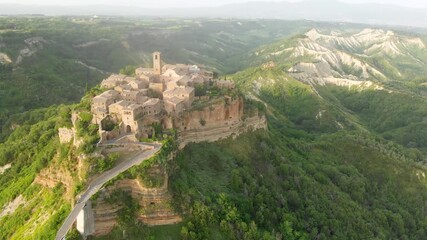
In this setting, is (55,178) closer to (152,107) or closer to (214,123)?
(152,107)

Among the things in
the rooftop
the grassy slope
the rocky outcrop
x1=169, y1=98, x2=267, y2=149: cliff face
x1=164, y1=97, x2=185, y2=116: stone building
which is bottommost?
the grassy slope

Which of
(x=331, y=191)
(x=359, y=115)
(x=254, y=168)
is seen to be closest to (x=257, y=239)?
(x=254, y=168)

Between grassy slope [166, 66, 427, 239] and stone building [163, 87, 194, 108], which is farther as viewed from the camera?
stone building [163, 87, 194, 108]

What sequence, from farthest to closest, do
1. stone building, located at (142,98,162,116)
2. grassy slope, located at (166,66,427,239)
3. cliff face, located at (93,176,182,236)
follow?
stone building, located at (142,98,162,116) < grassy slope, located at (166,66,427,239) < cliff face, located at (93,176,182,236)

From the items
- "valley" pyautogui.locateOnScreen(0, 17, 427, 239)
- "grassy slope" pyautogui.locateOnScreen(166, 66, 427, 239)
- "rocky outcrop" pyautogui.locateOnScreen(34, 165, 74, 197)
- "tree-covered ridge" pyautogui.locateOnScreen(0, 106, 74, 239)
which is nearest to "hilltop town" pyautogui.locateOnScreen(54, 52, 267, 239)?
"valley" pyautogui.locateOnScreen(0, 17, 427, 239)

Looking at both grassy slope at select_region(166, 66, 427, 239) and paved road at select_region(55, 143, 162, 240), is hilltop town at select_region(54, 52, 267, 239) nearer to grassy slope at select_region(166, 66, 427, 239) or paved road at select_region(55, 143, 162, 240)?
paved road at select_region(55, 143, 162, 240)

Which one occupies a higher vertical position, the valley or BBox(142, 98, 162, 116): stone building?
BBox(142, 98, 162, 116): stone building

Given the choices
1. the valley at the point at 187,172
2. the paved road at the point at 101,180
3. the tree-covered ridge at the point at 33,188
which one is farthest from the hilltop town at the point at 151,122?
the tree-covered ridge at the point at 33,188

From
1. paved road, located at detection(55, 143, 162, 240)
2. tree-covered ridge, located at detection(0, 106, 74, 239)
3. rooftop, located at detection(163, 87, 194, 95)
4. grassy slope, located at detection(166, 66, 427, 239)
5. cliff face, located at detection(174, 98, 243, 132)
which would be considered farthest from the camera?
rooftop, located at detection(163, 87, 194, 95)
